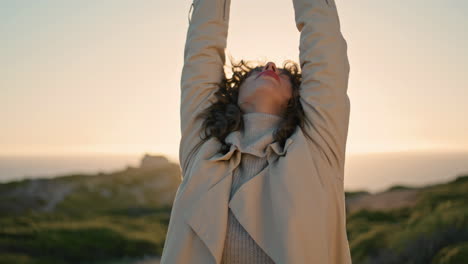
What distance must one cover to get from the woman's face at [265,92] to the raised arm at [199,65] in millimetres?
182

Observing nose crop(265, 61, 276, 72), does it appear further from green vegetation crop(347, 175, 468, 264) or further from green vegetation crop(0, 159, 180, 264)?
green vegetation crop(0, 159, 180, 264)

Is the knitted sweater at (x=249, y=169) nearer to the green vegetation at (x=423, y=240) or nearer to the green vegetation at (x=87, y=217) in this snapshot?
the green vegetation at (x=423, y=240)

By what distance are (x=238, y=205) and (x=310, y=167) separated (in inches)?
13.8

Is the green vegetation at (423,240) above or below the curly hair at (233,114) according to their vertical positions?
below

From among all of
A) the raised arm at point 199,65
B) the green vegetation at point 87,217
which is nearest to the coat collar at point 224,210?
the raised arm at point 199,65

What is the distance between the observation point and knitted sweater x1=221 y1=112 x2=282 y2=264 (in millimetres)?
1982

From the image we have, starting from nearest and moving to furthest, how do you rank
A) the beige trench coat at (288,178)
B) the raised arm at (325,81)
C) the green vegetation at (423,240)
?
the beige trench coat at (288,178)
the raised arm at (325,81)
the green vegetation at (423,240)

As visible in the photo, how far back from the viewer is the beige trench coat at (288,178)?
1943 millimetres

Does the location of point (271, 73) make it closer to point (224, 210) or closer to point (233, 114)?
point (233, 114)

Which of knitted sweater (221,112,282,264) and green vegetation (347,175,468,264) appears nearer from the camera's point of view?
knitted sweater (221,112,282,264)

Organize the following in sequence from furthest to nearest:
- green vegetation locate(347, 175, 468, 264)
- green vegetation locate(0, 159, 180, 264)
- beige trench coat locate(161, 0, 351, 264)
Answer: green vegetation locate(0, 159, 180, 264), green vegetation locate(347, 175, 468, 264), beige trench coat locate(161, 0, 351, 264)

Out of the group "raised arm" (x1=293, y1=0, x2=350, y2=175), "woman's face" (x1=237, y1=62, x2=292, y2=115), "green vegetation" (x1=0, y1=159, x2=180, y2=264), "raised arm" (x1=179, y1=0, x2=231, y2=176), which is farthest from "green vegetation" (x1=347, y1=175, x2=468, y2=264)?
"green vegetation" (x1=0, y1=159, x2=180, y2=264)

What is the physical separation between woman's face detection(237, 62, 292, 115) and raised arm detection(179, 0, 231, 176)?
7.2 inches

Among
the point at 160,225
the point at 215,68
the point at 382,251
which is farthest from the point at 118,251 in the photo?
the point at 215,68
